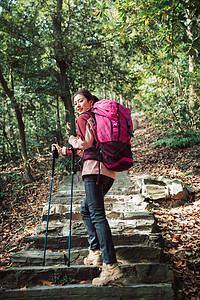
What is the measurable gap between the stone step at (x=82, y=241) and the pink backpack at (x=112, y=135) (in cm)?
142

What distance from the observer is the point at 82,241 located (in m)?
3.62

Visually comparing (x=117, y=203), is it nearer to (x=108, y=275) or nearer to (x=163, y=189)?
(x=163, y=189)

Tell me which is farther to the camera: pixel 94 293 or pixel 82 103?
pixel 82 103

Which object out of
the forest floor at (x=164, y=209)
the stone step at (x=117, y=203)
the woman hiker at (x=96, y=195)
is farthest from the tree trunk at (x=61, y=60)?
the woman hiker at (x=96, y=195)

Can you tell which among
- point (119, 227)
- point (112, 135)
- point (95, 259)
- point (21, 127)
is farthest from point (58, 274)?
point (21, 127)

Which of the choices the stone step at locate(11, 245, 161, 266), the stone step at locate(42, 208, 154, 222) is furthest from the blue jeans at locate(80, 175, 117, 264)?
the stone step at locate(42, 208, 154, 222)

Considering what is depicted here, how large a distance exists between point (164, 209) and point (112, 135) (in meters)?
3.51

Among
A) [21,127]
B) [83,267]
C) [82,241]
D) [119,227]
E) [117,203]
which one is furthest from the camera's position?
[21,127]

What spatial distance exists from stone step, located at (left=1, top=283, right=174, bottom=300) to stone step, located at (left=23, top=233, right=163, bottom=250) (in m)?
1.08

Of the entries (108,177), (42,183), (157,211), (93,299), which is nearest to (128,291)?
(93,299)

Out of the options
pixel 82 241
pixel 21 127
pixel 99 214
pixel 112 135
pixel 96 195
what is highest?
pixel 21 127

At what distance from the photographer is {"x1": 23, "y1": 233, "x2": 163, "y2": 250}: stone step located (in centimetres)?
351

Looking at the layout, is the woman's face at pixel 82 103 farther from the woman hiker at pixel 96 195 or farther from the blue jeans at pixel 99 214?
the blue jeans at pixel 99 214

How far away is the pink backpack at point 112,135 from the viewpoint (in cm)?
256
